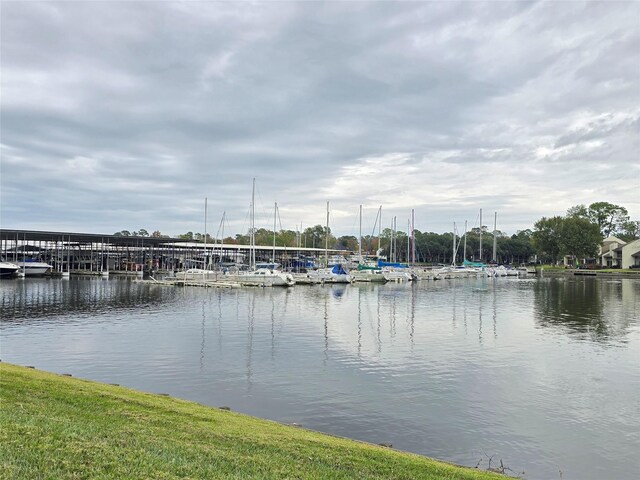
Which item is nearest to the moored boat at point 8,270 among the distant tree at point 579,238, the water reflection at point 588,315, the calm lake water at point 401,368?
the calm lake water at point 401,368

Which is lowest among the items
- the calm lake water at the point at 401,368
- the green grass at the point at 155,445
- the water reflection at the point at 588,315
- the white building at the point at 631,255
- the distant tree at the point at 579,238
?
the calm lake water at the point at 401,368

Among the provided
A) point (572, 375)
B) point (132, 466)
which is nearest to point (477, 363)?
point (572, 375)

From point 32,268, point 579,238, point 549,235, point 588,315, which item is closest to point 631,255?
point 579,238

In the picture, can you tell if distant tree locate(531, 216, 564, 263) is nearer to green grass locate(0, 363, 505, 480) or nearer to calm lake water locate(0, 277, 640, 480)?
calm lake water locate(0, 277, 640, 480)

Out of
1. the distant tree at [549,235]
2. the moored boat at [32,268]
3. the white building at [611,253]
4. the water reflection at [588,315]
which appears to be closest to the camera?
the water reflection at [588,315]

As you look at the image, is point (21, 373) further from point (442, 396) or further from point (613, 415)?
point (613, 415)

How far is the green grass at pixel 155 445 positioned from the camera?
7836 mm

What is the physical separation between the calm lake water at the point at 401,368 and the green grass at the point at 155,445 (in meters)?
3.49

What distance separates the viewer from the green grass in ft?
25.7

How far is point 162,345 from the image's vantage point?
2956 centimetres

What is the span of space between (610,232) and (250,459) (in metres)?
201

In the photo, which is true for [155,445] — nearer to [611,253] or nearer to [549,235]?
[549,235]

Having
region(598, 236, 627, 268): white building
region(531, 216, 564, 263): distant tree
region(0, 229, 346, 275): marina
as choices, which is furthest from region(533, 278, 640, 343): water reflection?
region(598, 236, 627, 268): white building

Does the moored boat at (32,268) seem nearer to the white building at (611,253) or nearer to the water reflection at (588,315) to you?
the water reflection at (588,315)
